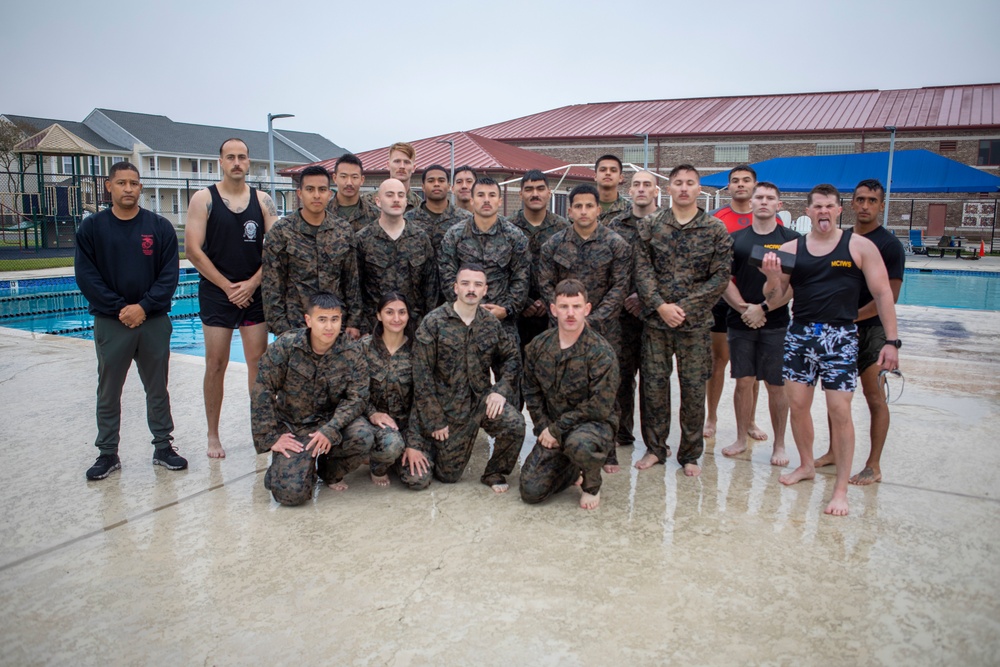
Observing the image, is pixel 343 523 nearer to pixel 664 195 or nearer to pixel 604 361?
pixel 604 361

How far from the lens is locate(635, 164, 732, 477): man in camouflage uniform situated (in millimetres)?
4613

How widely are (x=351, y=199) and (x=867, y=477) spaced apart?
12.9 feet

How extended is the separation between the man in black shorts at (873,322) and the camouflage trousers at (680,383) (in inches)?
36.3

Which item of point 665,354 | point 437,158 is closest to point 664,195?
point 437,158

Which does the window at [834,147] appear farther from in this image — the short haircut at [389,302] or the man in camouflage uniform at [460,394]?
the man in camouflage uniform at [460,394]

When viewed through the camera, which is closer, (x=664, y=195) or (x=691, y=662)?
(x=691, y=662)

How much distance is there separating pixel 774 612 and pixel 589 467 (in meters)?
1.28

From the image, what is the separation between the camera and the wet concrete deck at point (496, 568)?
2754mm

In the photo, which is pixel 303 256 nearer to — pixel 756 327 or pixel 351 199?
pixel 351 199

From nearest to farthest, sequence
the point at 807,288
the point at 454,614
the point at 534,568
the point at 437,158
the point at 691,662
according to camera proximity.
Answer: the point at 691,662
the point at 454,614
the point at 534,568
the point at 807,288
the point at 437,158

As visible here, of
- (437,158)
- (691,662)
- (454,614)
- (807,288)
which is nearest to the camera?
(691,662)

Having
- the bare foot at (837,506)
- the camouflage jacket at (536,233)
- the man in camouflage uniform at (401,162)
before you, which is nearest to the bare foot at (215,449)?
the man in camouflage uniform at (401,162)

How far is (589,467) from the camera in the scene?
4.03 m

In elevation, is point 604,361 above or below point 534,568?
above
